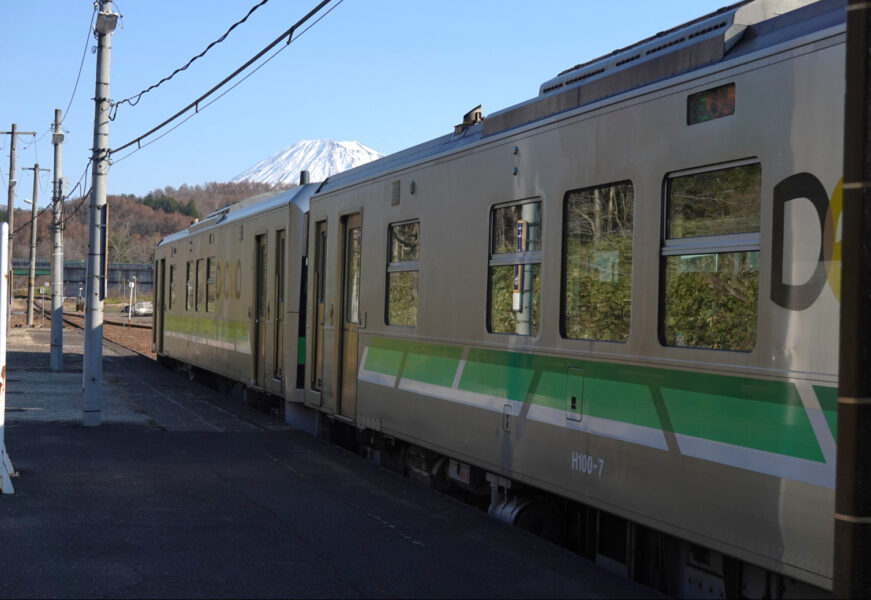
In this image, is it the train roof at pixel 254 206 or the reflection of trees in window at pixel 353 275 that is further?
the train roof at pixel 254 206

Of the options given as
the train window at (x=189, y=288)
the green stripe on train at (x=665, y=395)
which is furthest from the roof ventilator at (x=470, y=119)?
the train window at (x=189, y=288)

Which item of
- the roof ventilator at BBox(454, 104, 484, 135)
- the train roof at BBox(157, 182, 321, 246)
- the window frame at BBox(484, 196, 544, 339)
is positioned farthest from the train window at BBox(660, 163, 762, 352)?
the train roof at BBox(157, 182, 321, 246)

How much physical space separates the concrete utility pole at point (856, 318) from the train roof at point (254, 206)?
1033 cm

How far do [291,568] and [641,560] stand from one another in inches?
83.7

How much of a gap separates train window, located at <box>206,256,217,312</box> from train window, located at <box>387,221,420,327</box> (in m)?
9.88

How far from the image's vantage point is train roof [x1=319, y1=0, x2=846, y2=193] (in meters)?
5.35

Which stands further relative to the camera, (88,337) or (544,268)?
(88,337)

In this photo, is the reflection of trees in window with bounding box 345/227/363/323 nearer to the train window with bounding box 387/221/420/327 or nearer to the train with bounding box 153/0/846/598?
the train with bounding box 153/0/846/598

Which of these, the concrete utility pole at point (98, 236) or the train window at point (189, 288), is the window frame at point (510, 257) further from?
the train window at point (189, 288)

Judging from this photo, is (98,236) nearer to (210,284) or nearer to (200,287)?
(210,284)

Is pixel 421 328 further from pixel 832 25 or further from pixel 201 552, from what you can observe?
pixel 832 25

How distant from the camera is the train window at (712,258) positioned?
5.30 meters

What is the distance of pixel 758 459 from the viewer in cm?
510

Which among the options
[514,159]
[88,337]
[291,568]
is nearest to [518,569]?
[291,568]
